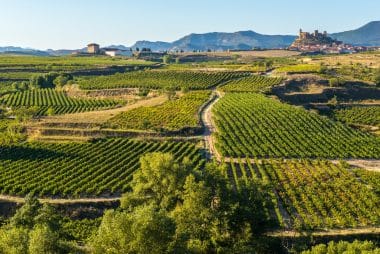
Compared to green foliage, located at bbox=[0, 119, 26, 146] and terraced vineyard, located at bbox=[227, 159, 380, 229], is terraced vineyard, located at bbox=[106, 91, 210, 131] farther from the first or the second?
terraced vineyard, located at bbox=[227, 159, 380, 229]

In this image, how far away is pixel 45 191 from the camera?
52.8 m

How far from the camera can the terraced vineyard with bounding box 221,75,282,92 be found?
118 m

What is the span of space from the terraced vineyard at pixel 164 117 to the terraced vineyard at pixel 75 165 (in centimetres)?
690

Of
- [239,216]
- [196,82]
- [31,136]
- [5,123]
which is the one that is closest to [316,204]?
[239,216]

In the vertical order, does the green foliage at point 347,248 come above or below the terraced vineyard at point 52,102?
below

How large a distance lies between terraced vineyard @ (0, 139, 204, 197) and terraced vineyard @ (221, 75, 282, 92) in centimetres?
5018

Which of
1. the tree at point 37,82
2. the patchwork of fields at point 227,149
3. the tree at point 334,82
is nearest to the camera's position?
the patchwork of fields at point 227,149

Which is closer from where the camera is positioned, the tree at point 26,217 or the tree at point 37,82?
the tree at point 26,217

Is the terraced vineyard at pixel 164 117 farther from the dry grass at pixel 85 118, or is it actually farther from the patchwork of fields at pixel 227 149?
the dry grass at pixel 85 118

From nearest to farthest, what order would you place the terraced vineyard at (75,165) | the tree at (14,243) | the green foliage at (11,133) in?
the tree at (14,243) < the terraced vineyard at (75,165) < the green foliage at (11,133)

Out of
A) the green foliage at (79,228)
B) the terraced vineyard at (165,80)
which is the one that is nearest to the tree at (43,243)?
the green foliage at (79,228)

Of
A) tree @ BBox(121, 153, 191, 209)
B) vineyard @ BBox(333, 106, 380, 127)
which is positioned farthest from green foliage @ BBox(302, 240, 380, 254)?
vineyard @ BBox(333, 106, 380, 127)

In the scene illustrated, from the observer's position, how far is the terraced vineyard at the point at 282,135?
6956cm

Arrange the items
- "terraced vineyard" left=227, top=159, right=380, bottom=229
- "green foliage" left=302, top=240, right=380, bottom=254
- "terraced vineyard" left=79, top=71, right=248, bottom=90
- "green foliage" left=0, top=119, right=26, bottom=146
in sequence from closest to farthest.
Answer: "green foliage" left=302, top=240, right=380, bottom=254, "terraced vineyard" left=227, top=159, right=380, bottom=229, "green foliage" left=0, top=119, right=26, bottom=146, "terraced vineyard" left=79, top=71, right=248, bottom=90
